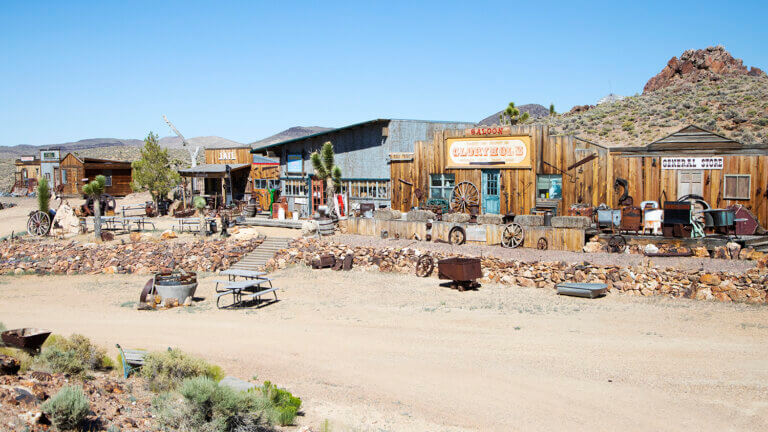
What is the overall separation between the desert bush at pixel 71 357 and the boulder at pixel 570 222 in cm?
1469

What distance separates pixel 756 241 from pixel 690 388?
418 inches

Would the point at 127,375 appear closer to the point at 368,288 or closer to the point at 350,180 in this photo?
the point at 368,288

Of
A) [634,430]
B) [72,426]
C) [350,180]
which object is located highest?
[350,180]

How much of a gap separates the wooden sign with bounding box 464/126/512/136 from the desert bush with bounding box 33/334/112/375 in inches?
687

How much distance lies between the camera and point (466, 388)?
9.94 meters

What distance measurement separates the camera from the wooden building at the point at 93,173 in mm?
43781

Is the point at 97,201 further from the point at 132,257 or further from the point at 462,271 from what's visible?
the point at 462,271

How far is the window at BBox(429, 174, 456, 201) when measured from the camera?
84.1 feet

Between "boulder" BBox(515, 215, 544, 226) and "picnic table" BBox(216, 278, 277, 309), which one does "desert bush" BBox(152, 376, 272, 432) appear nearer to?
"picnic table" BBox(216, 278, 277, 309)

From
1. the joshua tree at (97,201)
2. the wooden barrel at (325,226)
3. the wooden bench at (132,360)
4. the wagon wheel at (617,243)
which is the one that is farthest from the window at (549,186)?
the joshua tree at (97,201)

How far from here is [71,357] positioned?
932 cm

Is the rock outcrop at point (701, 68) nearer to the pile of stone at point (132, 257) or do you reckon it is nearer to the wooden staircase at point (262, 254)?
the wooden staircase at point (262, 254)

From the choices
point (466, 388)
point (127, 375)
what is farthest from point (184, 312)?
point (466, 388)

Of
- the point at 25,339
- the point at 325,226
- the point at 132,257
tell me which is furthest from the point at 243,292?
the point at 25,339
